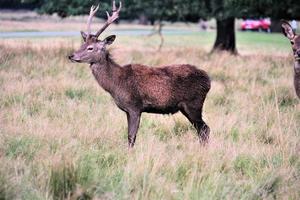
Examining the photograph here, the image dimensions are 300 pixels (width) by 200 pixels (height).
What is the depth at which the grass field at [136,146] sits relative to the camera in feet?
Answer: 15.2

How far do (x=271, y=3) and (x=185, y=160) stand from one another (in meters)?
10.5

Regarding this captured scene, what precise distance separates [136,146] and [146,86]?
0.80 m

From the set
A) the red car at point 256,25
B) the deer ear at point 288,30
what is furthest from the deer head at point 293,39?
the red car at point 256,25

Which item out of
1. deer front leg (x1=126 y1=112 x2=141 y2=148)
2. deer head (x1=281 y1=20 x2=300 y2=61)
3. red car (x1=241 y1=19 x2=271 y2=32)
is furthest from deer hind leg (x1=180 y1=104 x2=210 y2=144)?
red car (x1=241 y1=19 x2=271 y2=32)

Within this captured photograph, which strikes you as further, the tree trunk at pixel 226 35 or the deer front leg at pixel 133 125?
the tree trunk at pixel 226 35

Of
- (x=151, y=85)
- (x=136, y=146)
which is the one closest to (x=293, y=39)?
(x=151, y=85)

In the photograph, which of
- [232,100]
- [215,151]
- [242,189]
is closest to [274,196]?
[242,189]

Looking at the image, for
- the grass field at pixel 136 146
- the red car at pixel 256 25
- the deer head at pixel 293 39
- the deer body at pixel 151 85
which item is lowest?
the red car at pixel 256 25

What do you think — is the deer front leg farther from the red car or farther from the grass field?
the red car

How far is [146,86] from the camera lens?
691 cm

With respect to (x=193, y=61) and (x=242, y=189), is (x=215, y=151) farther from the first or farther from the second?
(x=193, y=61)

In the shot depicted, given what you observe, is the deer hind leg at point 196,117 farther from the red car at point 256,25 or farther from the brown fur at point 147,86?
the red car at point 256,25

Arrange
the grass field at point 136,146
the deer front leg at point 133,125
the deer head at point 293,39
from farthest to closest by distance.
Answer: the deer head at point 293,39 → the deer front leg at point 133,125 → the grass field at point 136,146

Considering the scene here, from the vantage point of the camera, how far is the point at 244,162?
19.2 ft
